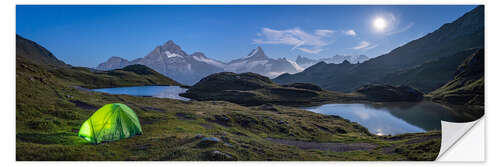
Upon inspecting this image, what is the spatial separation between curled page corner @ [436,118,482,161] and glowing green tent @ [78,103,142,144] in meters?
21.5

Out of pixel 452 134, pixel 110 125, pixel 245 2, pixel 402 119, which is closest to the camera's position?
pixel 110 125

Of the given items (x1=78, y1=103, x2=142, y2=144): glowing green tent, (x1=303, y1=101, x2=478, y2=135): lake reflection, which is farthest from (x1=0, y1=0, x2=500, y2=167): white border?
(x1=78, y1=103, x2=142, y2=144): glowing green tent

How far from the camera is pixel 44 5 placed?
15977 millimetres

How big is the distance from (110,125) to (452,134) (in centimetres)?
2407

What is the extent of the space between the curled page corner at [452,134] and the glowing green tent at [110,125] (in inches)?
846

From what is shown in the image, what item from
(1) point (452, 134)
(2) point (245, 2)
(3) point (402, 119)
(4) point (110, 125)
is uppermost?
(2) point (245, 2)

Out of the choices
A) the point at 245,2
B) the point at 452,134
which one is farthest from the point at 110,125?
the point at 452,134

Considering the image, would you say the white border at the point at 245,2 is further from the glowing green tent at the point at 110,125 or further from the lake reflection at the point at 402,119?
the glowing green tent at the point at 110,125

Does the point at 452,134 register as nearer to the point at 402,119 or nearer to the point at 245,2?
the point at 245,2

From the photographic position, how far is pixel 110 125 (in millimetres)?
13633

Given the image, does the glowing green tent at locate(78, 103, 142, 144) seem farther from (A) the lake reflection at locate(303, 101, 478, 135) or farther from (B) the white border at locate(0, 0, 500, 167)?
(A) the lake reflection at locate(303, 101, 478, 135)
